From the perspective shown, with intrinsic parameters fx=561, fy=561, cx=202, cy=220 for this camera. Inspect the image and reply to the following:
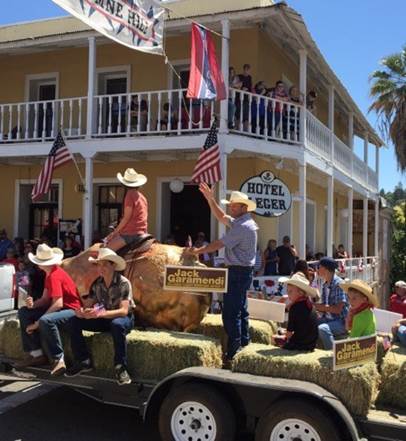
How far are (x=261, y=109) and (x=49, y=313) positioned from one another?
768 centimetres

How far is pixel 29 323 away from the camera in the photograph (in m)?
5.46

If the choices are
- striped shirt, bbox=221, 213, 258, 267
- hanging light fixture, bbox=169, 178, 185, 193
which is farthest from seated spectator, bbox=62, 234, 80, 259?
striped shirt, bbox=221, 213, 258, 267

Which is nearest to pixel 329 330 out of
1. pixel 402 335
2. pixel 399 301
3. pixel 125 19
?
pixel 402 335

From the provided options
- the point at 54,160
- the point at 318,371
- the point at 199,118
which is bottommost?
the point at 318,371

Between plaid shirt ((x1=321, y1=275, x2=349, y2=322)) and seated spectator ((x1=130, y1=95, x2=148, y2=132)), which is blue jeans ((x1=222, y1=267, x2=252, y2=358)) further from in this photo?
seated spectator ((x1=130, y1=95, x2=148, y2=132))

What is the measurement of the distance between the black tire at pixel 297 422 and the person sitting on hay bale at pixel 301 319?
0.76 m

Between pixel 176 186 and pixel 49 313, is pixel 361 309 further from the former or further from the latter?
pixel 176 186

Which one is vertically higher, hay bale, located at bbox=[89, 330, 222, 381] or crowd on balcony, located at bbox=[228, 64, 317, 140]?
crowd on balcony, located at bbox=[228, 64, 317, 140]

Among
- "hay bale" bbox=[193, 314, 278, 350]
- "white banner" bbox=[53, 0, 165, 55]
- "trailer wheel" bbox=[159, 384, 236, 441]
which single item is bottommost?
"trailer wheel" bbox=[159, 384, 236, 441]

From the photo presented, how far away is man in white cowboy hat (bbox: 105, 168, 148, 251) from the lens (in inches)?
245

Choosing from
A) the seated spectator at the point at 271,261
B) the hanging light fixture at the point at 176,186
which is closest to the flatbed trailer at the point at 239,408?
the seated spectator at the point at 271,261

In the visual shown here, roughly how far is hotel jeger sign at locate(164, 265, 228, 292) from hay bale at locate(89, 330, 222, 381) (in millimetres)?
476

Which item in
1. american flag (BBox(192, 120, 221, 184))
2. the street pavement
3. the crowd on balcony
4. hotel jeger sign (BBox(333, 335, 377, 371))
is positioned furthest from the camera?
the crowd on balcony

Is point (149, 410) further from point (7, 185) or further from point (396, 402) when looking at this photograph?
point (7, 185)
